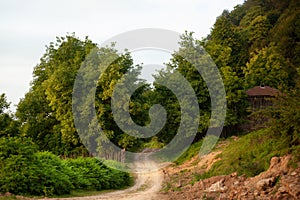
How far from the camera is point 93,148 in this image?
96.8 feet

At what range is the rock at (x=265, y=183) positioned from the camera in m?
11.7

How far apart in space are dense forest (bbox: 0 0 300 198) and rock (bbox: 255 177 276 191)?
3.00 m

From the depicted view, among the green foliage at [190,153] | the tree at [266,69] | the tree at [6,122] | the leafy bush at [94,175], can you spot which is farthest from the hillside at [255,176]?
the tree at [266,69]

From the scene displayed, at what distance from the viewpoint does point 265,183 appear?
11.8 metres

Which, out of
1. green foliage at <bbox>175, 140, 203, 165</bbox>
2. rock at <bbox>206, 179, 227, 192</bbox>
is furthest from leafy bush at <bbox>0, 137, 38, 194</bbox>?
green foliage at <bbox>175, 140, 203, 165</bbox>

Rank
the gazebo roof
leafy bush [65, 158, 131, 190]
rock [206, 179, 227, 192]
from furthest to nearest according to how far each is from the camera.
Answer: the gazebo roof < leafy bush [65, 158, 131, 190] < rock [206, 179, 227, 192]

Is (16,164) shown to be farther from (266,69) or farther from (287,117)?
(266,69)

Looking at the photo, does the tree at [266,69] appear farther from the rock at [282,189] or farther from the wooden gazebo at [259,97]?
the rock at [282,189]

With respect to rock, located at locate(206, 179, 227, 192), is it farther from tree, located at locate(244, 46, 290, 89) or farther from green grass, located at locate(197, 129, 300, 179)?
tree, located at locate(244, 46, 290, 89)

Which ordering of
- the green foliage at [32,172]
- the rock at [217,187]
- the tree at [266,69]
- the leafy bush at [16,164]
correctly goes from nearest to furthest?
the rock at [217,187]
the leafy bush at [16,164]
the green foliage at [32,172]
the tree at [266,69]

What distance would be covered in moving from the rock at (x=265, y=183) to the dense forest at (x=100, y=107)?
2999 mm

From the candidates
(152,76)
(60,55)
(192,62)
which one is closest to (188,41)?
(192,62)

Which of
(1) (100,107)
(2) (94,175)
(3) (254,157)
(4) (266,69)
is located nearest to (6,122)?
(1) (100,107)

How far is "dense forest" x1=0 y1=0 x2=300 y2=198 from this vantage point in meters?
16.8
